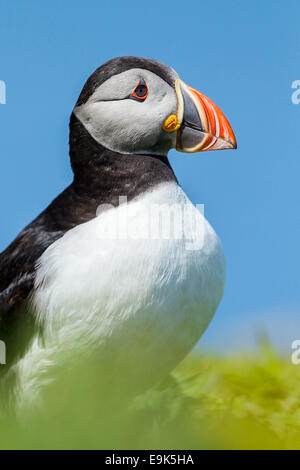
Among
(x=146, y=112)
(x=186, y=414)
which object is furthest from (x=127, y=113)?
(x=186, y=414)

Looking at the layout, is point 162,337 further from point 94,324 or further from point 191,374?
point 191,374

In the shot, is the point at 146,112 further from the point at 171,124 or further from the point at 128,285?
the point at 128,285

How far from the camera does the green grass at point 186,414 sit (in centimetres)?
378

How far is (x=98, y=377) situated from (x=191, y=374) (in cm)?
118

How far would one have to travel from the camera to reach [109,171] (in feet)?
14.4

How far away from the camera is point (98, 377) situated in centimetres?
415

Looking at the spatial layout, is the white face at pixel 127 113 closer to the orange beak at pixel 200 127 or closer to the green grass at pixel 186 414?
the orange beak at pixel 200 127

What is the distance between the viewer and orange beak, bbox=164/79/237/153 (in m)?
4.56

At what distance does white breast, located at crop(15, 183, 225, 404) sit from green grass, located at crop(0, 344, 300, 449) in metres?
0.29

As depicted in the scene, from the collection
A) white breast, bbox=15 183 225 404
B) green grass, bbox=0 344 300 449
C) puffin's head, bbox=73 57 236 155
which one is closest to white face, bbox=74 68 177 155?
puffin's head, bbox=73 57 236 155

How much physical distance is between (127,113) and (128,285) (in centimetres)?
104

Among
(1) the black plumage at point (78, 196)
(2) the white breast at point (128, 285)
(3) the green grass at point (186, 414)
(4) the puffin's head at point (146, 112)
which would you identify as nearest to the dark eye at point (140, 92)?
(4) the puffin's head at point (146, 112)

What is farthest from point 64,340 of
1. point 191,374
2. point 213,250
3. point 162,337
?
point 191,374

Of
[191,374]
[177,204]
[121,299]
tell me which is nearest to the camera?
[121,299]
